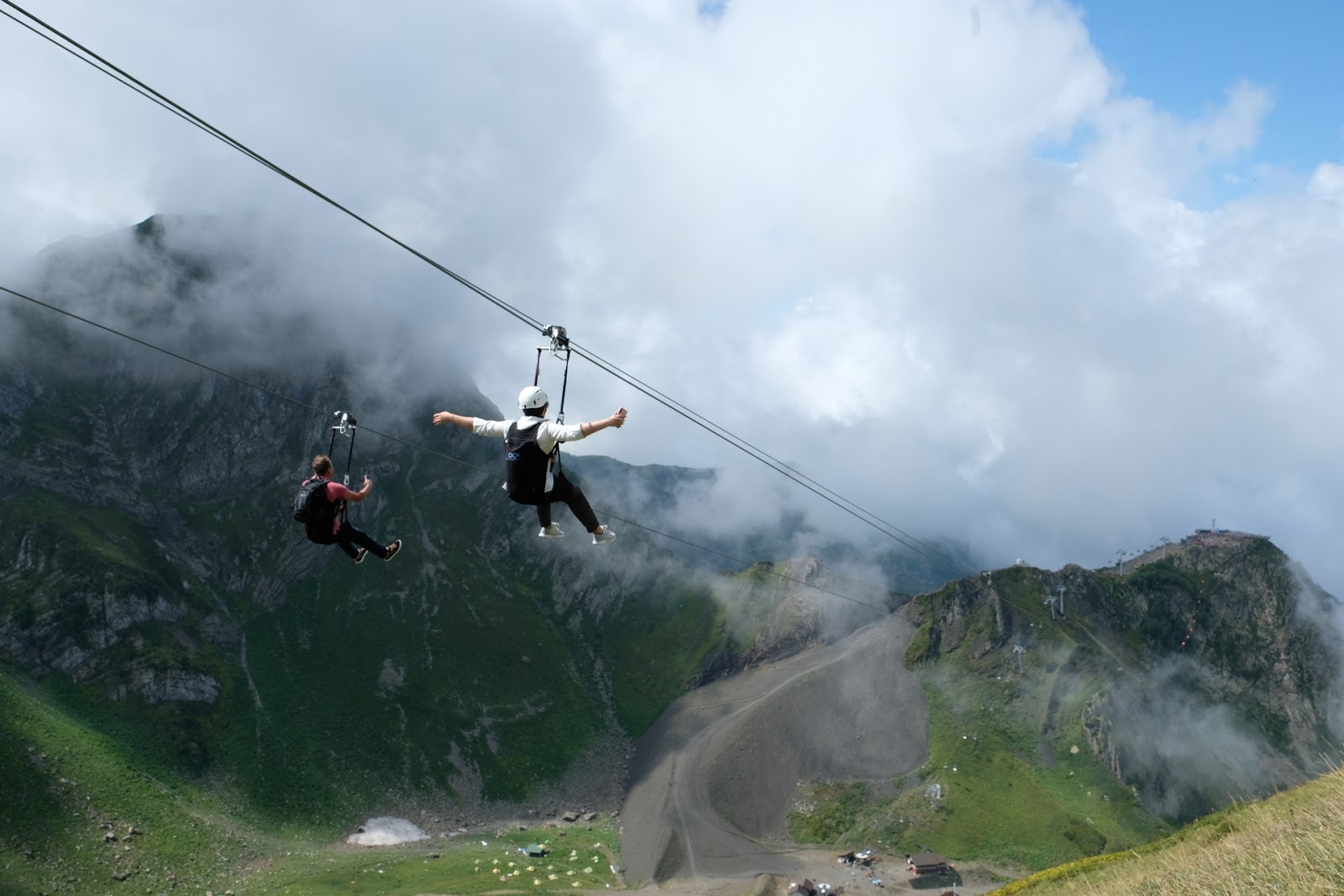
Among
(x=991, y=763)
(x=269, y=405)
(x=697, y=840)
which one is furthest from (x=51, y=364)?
(x=991, y=763)

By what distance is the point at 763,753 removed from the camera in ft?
353

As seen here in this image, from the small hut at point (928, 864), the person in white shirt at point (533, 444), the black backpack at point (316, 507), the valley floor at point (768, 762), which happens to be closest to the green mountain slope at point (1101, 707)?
the valley floor at point (768, 762)

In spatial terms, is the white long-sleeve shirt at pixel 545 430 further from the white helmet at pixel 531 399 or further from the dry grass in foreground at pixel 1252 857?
the dry grass in foreground at pixel 1252 857

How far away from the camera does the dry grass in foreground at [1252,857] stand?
1379cm

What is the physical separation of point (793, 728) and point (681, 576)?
146ft

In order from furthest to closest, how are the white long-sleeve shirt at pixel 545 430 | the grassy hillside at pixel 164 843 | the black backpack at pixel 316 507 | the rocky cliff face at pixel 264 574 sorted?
the rocky cliff face at pixel 264 574 → the grassy hillside at pixel 164 843 → the black backpack at pixel 316 507 → the white long-sleeve shirt at pixel 545 430

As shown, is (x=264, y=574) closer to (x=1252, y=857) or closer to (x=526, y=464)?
(x=526, y=464)

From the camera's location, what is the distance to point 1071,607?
127m

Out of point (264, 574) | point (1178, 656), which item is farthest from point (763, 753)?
point (264, 574)

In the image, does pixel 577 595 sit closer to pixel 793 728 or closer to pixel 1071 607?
pixel 793 728

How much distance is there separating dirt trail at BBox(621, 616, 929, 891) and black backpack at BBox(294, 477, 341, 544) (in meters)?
76.8

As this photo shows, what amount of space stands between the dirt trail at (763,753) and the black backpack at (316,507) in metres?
76.8

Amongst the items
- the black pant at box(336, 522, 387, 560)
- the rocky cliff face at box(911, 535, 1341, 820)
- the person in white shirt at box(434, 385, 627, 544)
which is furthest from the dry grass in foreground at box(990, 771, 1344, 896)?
the rocky cliff face at box(911, 535, 1341, 820)

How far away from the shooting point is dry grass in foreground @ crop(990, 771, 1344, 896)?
13.8 metres
